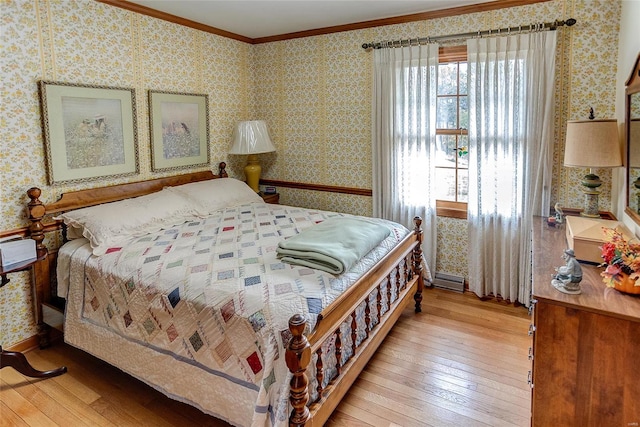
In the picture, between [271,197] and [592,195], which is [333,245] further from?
[271,197]

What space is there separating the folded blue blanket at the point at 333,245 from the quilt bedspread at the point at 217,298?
0.18 feet

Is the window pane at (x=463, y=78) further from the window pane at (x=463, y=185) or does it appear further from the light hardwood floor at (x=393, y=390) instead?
the light hardwood floor at (x=393, y=390)

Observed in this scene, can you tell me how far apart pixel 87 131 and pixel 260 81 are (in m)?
2.01

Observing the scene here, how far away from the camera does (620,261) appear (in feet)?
5.05

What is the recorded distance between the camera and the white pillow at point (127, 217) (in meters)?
2.57

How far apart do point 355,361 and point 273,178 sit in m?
2.78

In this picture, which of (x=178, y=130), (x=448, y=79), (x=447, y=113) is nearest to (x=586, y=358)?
(x=447, y=113)

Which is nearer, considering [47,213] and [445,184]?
[47,213]

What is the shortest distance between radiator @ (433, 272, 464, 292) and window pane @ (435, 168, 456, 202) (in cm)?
70

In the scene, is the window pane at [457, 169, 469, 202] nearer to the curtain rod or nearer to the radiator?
the radiator

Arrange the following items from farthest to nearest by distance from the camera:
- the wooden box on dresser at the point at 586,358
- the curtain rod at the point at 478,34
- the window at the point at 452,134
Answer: the window at the point at 452,134 → the curtain rod at the point at 478,34 → the wooden box on dresser at the point at 586,358

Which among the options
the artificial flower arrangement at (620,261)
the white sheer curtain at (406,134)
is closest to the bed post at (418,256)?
the white sheer curtain at (406,134)

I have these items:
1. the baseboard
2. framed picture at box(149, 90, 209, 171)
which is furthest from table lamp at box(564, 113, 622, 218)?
the baseboard

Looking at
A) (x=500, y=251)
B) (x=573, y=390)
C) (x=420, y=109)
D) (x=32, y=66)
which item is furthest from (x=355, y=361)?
(x=32, y=66)
